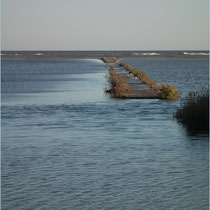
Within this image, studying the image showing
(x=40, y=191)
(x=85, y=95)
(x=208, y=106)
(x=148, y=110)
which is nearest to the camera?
(x=40, y=191)

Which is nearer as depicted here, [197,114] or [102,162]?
[102,162]

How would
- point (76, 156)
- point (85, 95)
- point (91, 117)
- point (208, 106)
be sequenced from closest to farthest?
point (76, 156) → point (208, 106) → point (91, 117) → point (85, 95)

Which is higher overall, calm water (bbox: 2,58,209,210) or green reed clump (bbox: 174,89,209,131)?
green reed clump (bbox: 174,89,209,131)

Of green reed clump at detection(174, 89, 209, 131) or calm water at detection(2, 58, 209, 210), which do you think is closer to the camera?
calm water at detection(2, 58, 209, 210)

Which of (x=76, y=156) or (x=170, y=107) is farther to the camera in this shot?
(x=170, y=107)

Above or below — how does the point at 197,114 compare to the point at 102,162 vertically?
above

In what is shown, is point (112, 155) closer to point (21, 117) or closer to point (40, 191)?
point (40, 191)

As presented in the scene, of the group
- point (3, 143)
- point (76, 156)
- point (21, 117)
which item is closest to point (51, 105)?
point (21, 117)

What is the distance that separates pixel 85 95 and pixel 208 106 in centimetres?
1662

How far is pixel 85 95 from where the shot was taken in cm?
3509

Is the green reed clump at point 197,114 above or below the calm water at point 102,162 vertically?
above

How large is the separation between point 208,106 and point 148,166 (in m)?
6.66

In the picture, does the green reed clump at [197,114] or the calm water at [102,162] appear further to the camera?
the green reed clump at [197,114]

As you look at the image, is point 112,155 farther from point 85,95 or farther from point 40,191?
point 85,95
